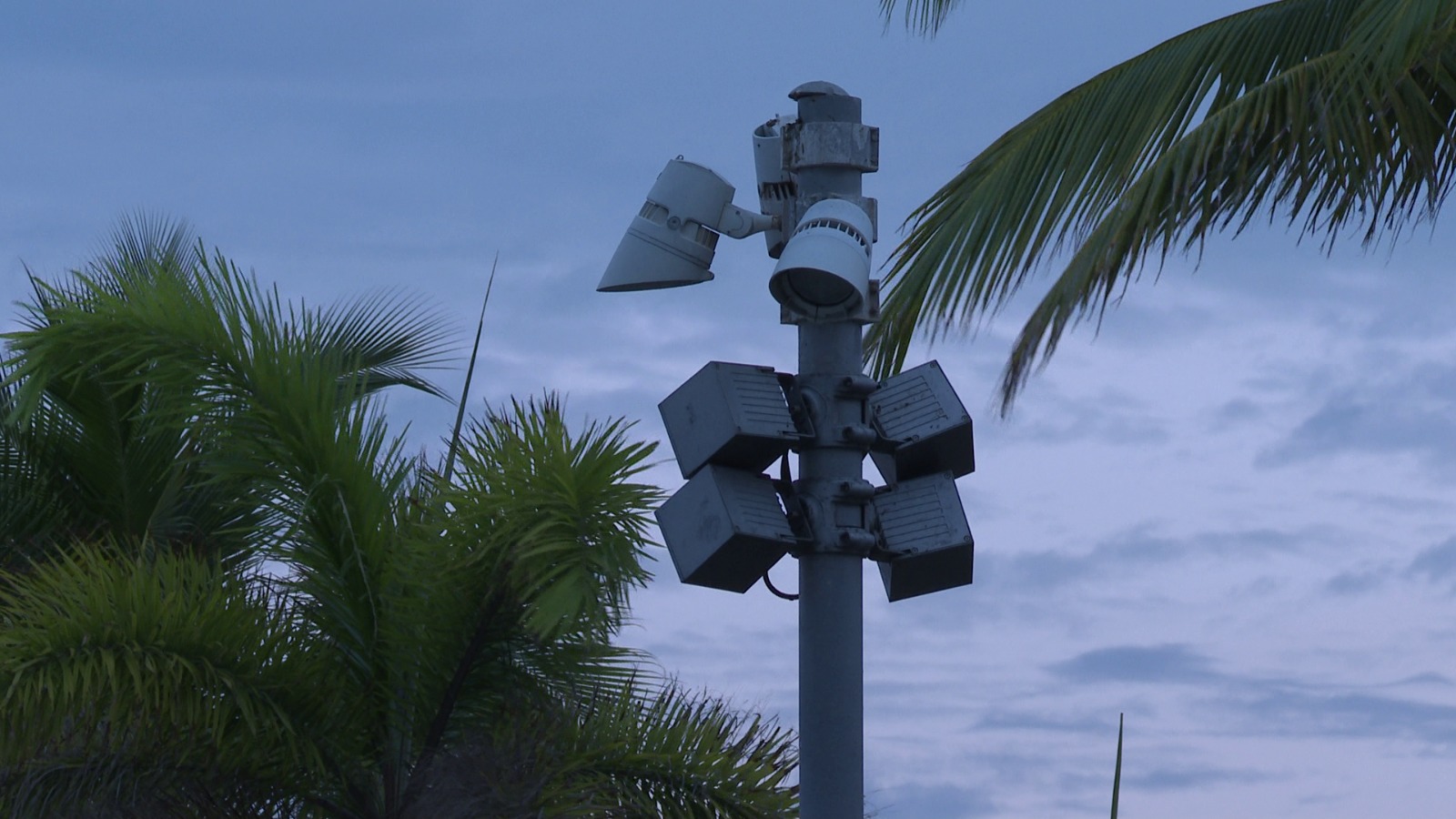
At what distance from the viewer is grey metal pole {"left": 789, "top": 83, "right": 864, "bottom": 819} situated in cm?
437

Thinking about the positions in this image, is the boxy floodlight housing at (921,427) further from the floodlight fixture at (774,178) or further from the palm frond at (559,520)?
the palm frond at (559,520)

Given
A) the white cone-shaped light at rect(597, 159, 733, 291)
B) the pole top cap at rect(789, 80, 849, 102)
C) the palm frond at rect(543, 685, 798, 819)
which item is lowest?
the palm frond at rect(543, 685, 798, 819)

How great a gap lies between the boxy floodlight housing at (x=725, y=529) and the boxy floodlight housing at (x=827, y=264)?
1.66ft

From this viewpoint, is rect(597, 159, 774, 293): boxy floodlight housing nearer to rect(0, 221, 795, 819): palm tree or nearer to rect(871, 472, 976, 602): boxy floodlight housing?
rect(871, 472, 976, 602): boxy floodlight housing

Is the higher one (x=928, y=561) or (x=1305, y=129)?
(x=1305, y=129)

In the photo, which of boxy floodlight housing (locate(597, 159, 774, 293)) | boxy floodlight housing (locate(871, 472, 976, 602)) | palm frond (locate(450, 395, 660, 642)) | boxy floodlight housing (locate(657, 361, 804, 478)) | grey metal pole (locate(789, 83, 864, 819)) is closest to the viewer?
grey metal pole (locate(789, 83, 864, 819))

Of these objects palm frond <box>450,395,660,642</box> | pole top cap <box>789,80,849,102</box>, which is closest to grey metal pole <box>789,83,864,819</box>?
pole top cap <box>789,80,849,102</box>

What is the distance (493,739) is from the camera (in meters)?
7.70

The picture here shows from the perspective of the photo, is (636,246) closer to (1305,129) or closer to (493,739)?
(1305,129)

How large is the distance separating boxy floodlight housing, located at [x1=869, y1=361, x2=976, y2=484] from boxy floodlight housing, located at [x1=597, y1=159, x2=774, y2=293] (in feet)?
2.08

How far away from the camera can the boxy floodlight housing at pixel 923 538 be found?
459 cm

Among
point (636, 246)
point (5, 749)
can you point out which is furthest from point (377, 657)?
point (636, 246)

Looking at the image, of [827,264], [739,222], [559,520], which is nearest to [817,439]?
[827,264]

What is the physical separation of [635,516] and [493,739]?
4.27 feet
